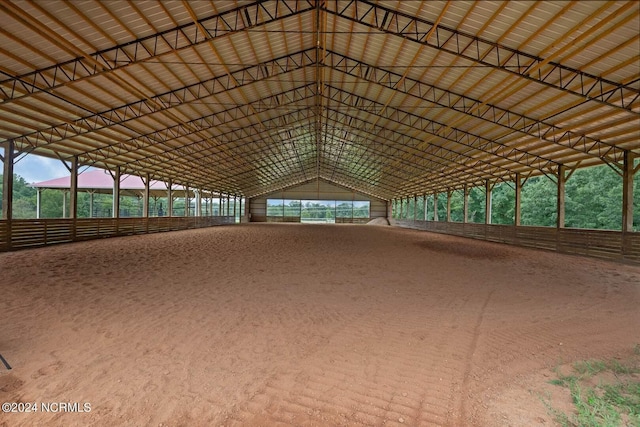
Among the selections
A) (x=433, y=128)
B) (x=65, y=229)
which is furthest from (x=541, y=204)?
(x=65, y=229)

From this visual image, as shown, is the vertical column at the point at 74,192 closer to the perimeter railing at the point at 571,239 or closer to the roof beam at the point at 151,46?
the roof beam at the point at 151,46

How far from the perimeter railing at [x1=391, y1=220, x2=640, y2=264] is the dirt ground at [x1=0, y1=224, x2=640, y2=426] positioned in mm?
7081

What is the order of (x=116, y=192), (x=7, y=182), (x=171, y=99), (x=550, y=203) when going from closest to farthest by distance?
1. (x=7, y=182)
2. (x=171, y=99)
3. (x=116, y=192)
4. (x=550, y=203)

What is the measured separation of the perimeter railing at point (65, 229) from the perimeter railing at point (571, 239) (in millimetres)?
27162

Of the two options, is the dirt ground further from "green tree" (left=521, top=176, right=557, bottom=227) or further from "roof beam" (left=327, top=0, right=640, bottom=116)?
"green tree" (left=521, top=176, right=557, bottom=227)

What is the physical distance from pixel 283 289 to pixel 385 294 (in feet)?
7.78

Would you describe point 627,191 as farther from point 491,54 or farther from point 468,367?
point 468,367

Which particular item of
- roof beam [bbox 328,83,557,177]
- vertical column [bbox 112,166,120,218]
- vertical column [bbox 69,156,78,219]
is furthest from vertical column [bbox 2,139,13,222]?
roof beam [bbox 328,83,557,177]

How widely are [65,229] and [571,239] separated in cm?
2753

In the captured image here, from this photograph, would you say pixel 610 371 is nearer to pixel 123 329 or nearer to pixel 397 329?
pixel 397 329

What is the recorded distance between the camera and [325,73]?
597 inches

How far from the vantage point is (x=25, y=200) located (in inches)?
1927

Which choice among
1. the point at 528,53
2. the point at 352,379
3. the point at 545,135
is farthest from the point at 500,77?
the point at 352,379

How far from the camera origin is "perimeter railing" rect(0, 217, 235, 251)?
44.4 feet
